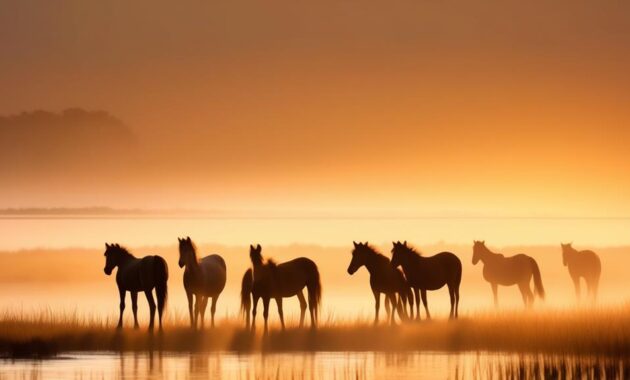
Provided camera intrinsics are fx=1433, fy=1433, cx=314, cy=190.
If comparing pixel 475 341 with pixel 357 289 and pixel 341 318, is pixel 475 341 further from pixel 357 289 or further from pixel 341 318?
pixel 357 289

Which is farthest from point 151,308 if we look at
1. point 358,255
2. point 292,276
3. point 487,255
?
point 487,255

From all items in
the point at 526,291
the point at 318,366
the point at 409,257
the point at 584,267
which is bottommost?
the point at 318,366

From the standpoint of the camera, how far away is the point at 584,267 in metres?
39.0

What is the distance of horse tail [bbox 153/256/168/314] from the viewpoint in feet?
93.7

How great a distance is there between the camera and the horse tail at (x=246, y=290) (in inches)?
1138

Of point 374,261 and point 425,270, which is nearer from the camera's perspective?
point 374,261

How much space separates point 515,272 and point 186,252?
34.1 feet

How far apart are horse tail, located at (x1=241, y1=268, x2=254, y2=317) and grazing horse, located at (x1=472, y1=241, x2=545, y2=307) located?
838 cm

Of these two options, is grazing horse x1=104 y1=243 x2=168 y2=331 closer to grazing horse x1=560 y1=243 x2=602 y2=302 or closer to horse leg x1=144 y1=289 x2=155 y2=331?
horse leg x1=144 y1=289 x2=155 y2=331

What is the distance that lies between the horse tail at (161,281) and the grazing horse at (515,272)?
32.6 ft

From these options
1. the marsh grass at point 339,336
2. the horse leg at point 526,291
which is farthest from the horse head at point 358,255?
the horse leg at point 526,291

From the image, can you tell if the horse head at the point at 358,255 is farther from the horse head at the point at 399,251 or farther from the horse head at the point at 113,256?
the horse head at the point at 113,256

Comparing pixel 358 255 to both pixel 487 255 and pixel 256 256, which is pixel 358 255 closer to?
pixel 256 256

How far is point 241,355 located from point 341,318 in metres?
3.75
